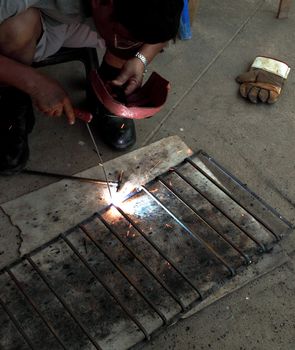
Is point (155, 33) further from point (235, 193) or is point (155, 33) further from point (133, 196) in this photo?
point (235, 193)

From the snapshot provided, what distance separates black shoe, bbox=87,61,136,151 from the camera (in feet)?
6.83

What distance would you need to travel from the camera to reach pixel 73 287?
1.63 metres

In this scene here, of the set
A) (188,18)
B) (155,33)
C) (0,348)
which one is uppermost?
(155,33)

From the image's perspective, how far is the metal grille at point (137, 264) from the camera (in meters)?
1.53

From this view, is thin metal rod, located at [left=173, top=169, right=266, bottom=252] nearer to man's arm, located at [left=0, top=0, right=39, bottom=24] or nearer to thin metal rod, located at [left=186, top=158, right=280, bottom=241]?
thin metal rod, located at [left=186, top=158, right=280, bottom=241]

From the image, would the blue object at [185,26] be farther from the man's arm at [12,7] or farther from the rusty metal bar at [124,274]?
the rusty metal bar at [124,274]

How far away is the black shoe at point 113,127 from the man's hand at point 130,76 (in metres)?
0.11

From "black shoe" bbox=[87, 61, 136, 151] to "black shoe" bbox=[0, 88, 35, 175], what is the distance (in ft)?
1.11

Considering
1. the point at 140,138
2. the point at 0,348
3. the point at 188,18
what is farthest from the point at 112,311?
the point at 188,18

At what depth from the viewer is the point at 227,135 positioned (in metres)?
2.26

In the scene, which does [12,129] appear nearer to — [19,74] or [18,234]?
[19,74]

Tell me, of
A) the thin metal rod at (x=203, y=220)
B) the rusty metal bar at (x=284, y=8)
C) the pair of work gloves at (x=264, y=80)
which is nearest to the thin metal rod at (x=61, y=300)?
the thin metal rod at (x=203, y=220)

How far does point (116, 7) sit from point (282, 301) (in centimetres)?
117

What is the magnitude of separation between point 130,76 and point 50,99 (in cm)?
44
